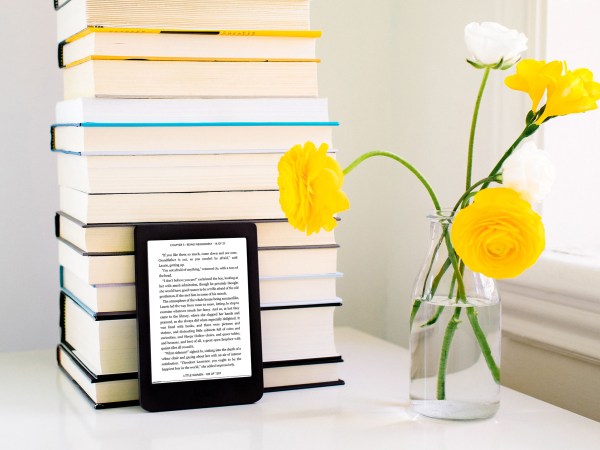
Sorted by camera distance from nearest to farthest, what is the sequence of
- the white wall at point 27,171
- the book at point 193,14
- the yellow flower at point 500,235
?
1. the yellow flower at point 500,235
2. the book at point 193,14
3. the white wall at point 27,171

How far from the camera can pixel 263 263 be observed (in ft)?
2.89

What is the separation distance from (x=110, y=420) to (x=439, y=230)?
356 mm

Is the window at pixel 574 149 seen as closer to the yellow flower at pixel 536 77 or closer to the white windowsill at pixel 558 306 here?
the white windowsill at pixel 558 306

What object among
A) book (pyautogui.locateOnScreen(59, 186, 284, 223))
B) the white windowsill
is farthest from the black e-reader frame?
the white windowsill

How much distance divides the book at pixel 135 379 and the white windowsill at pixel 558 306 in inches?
10.2

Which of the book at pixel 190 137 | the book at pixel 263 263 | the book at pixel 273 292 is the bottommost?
the book at pixel 273 292

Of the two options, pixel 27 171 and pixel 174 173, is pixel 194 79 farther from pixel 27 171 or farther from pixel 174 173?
pixel 27 171

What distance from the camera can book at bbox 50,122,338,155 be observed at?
83 centimetres

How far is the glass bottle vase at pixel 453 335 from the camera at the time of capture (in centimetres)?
78

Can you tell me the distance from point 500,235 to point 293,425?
10.3 inches

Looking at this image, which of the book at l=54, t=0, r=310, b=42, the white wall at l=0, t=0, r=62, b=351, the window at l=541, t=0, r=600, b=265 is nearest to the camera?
the book at l=54, t=0, r=310, b=42

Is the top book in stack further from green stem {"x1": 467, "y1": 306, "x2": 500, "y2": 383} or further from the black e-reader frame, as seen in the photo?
green stem {"x1": 467, "y1": 306, "x2": 500, "y2": 383}

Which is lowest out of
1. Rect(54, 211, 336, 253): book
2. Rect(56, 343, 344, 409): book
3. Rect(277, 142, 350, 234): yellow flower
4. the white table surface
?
the white table surface

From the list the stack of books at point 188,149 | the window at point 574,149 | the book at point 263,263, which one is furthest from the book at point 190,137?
the window at point 574,149
